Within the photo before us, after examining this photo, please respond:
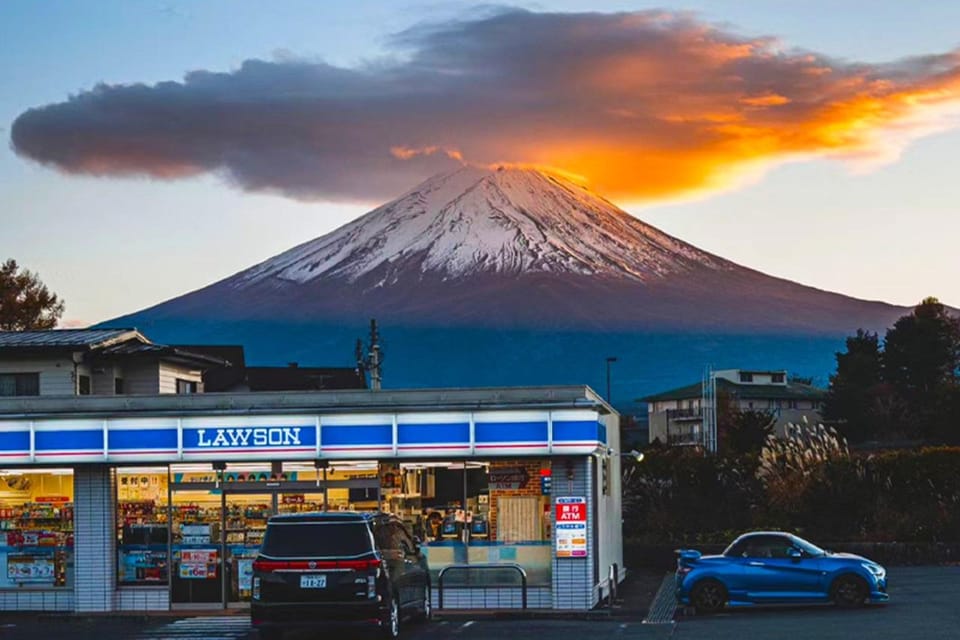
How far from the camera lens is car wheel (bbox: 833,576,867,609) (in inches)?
1070

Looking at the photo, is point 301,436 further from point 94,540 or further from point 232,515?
point 94,540

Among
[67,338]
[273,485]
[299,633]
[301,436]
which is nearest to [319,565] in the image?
[299,633]

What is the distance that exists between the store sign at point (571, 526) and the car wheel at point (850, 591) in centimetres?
425

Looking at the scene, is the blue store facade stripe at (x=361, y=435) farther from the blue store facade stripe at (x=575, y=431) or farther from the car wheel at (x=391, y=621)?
the car wheel at (x=391, y=621)

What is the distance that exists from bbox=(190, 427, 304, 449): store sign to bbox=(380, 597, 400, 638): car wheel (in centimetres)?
579

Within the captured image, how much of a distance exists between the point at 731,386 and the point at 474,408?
108m

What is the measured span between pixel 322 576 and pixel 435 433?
6055mm

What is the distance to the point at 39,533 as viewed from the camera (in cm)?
2955

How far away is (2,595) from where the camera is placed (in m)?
29.6

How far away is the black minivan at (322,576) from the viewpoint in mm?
22266

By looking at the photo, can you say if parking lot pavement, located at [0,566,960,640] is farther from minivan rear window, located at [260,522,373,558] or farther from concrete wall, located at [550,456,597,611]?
minivan rear window, located at [260,522,373,558]

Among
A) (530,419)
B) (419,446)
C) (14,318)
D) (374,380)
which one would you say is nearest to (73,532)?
(419,446)

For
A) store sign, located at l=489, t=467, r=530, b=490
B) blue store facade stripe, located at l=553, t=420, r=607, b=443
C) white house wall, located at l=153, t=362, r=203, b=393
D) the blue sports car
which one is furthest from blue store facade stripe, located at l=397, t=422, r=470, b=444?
white house wall, located at l=153, t=362, r=203, b=393

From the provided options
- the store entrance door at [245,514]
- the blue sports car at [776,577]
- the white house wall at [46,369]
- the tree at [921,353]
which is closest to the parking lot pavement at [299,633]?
the store entrance door at [245,514]
